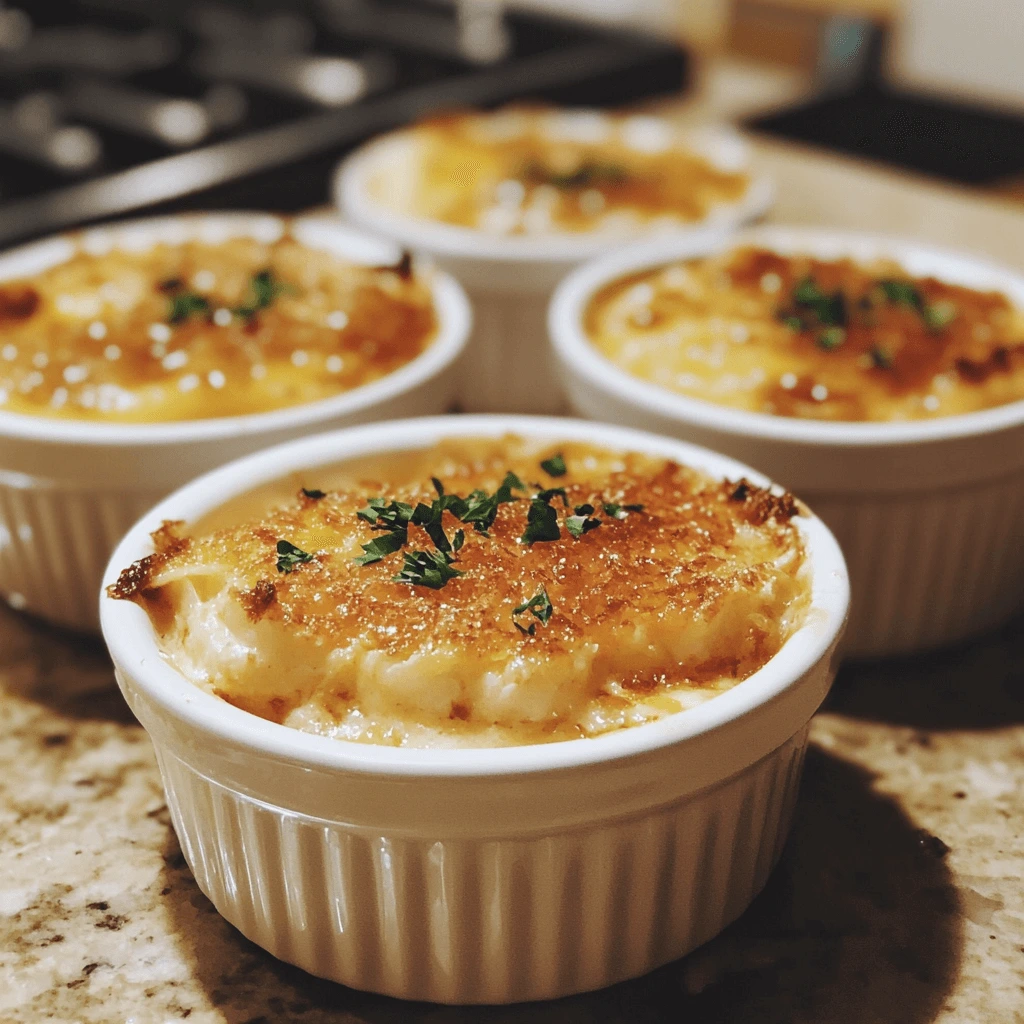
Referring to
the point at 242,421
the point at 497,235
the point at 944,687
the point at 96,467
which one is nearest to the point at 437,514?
the point at 242,421

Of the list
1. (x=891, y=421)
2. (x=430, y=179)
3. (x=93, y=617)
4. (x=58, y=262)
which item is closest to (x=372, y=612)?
(x=93, y=617)

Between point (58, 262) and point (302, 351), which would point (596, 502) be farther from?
point (58, 262)

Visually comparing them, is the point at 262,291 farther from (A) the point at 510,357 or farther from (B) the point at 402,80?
(B) the point at 402,80

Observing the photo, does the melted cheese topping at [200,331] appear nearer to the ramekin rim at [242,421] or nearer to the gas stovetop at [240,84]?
the ramekin rim at [242,421]

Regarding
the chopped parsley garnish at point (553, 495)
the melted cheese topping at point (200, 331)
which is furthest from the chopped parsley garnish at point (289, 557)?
the melted cheese topping at point (200, 331)

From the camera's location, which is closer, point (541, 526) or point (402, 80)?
point (541, 526)

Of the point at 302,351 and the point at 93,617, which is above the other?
the point at 302,351
